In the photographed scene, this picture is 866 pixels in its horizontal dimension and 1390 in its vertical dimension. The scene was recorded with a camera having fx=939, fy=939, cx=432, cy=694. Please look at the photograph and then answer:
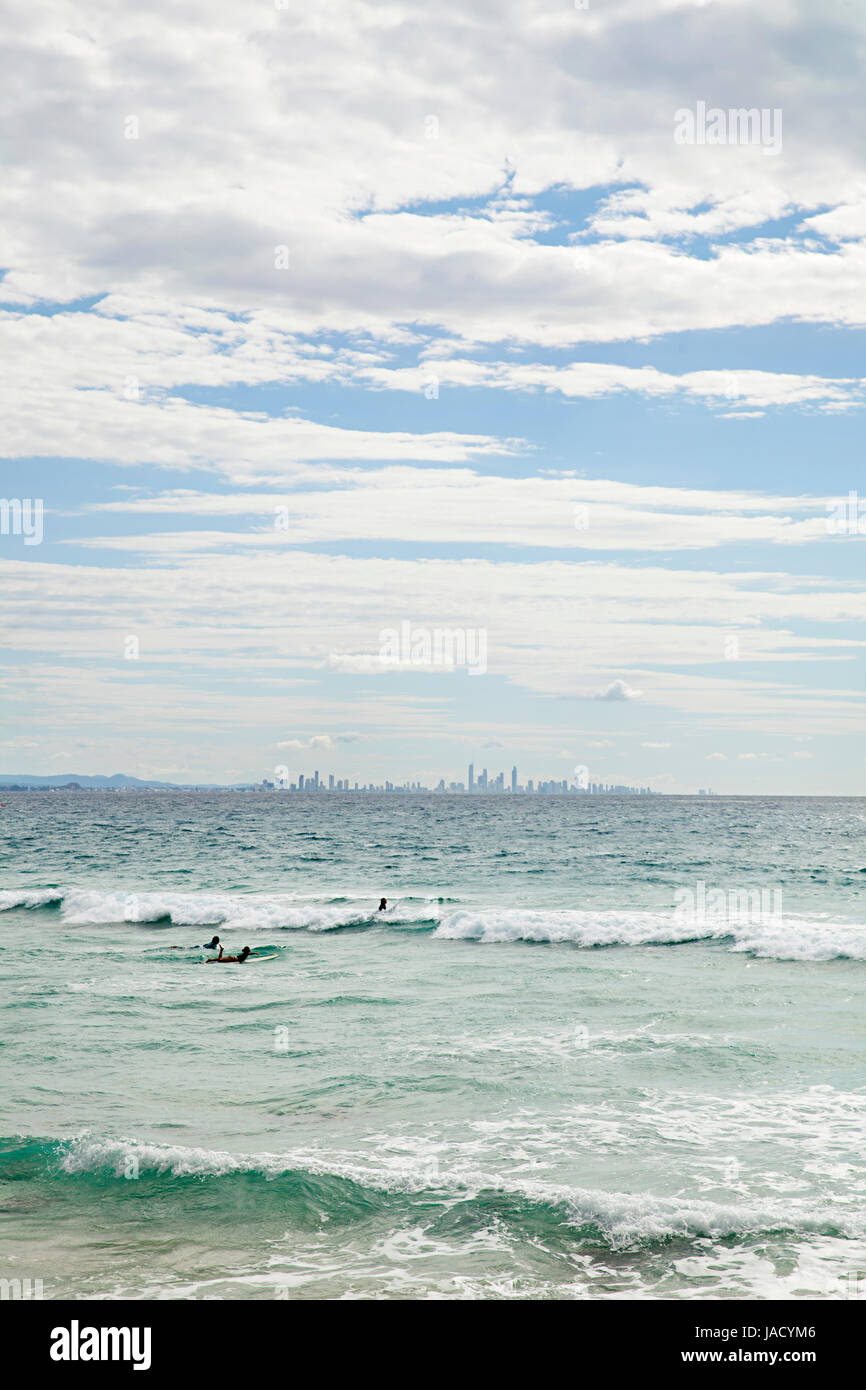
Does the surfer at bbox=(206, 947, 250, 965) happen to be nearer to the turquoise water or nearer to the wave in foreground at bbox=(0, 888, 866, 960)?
the turquoise water

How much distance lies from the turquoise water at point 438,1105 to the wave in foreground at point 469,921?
19 centimetres

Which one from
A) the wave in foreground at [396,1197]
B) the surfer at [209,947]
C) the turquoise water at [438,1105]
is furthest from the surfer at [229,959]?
the wave in foreground at [396,1197]

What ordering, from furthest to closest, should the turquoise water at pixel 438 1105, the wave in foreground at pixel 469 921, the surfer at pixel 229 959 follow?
the wave in foreground at pixel 469 921 < the surfer at pixel 229 959 < the turquoise water at pixel 438 1105

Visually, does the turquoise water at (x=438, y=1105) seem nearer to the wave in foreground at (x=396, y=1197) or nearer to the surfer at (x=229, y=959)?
the wave in foreground at (x=396, y=1197)

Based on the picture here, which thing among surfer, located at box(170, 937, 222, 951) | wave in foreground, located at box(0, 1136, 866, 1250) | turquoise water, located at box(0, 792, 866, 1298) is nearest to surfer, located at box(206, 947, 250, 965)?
turquoise water, located at box(0, 792, 866, 1298)

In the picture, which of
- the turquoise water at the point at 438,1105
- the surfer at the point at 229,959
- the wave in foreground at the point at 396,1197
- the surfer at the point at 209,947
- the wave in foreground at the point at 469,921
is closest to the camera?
the turquoise water at the point at 438,1105

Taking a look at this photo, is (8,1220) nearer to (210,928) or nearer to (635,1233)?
(635,1233)

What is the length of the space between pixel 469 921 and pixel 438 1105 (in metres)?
19.6

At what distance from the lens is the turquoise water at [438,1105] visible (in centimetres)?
1030

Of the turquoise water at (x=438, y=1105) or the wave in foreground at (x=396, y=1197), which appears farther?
the wave in foreground at (x=396, y=1197)

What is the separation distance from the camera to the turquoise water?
33.8ft

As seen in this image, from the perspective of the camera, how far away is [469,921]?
3506 centimetres
